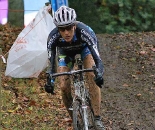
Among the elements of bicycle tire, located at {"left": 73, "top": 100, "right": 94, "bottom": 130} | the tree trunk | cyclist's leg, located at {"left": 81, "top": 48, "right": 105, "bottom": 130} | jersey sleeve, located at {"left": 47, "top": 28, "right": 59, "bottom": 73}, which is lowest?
bicycle tire, located at {"left": 73, "top": 100, "right": 94, "bottom": 130}

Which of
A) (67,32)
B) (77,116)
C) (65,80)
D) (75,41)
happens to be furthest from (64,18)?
(77,116)

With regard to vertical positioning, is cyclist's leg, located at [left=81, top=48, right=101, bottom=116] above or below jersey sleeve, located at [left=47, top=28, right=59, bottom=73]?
below

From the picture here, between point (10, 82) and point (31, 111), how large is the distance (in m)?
1.37

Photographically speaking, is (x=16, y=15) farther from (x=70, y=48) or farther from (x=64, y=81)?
(x=64, y=81)

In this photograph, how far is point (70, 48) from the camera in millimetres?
6082

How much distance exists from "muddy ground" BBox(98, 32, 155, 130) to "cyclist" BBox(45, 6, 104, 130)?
1410 mm

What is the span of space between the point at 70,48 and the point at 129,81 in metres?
3.85

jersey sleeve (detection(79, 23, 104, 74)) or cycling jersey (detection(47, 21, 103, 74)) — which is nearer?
jersey sleeve (detection(79, 23, 104, 74))

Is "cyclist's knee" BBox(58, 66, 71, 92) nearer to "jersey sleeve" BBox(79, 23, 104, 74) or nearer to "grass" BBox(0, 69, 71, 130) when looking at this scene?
"jersey sleeve" BBox(79, 23, 104, 74)

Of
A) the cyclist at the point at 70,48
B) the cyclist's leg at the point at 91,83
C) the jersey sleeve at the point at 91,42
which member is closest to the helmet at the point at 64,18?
the cyclist at the point at 70,48

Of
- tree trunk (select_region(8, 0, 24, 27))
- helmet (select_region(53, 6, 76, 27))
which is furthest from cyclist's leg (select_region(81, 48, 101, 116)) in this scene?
tree trunk (select_region(8, 0, 24, 27))

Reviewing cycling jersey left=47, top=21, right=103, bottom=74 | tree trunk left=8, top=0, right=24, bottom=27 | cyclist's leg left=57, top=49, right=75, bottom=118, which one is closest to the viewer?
cycling jersey left=47, top=21, right=103, bottom=74

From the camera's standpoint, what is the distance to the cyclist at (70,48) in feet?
18.6

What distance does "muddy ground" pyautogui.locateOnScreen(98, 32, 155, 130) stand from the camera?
25.2 ft
